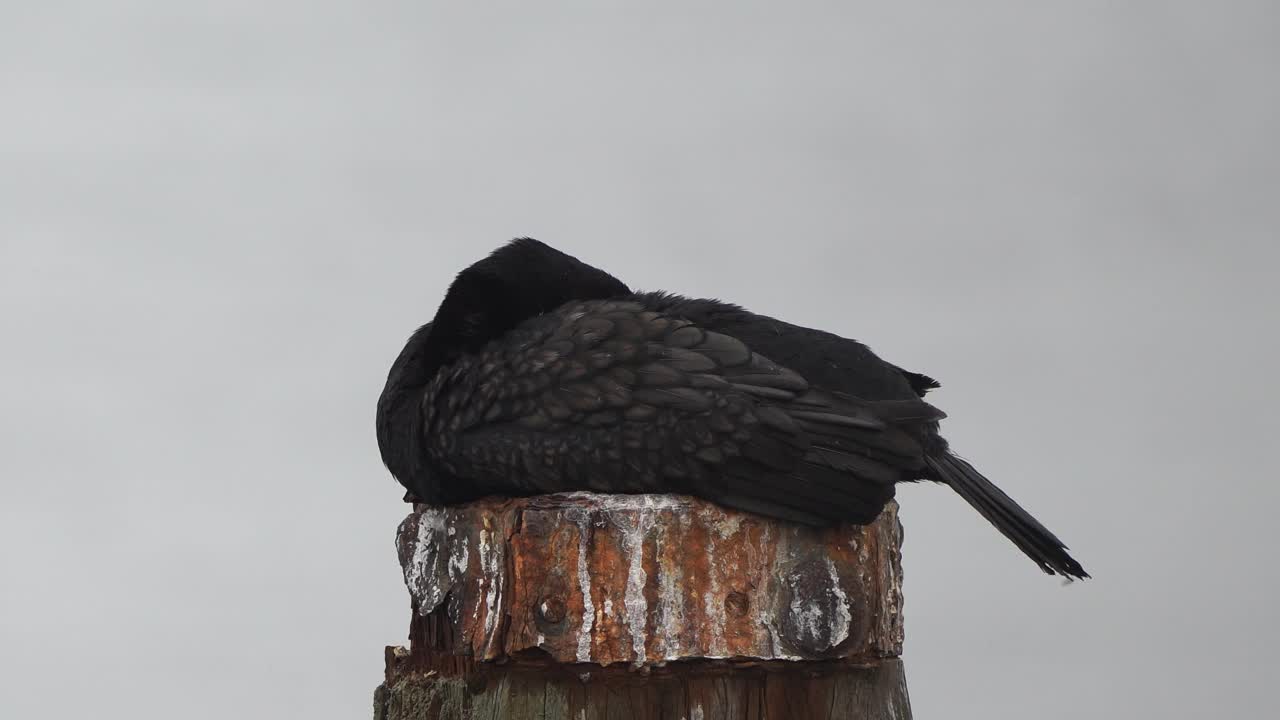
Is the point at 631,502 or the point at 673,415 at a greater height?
the point at 673,415

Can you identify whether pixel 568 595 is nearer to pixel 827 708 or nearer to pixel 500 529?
pixel 500 529

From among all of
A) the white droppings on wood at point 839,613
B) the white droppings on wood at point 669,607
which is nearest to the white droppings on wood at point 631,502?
the white droppings on wood at point 669,607

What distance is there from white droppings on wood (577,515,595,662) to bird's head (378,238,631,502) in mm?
804

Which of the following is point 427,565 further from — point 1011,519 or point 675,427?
point 1011,519

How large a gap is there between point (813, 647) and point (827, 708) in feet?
0.75

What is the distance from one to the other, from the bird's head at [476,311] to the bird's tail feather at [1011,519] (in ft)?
5.01

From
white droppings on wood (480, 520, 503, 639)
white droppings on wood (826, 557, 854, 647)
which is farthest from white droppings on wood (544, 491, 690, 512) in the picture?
white droppings on wood (826, 557, 854, 647)

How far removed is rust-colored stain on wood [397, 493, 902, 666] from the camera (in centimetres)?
465

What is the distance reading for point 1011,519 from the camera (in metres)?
4.87

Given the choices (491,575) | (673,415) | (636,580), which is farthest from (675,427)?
(491,575)

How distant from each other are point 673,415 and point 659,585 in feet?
1.79

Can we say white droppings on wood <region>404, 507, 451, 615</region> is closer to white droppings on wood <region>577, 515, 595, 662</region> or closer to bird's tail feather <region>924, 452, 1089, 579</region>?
white droppings on wood <region>577, 515, 595, 662</region>

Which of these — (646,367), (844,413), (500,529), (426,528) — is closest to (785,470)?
(844,413)

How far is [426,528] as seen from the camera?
518 cm
